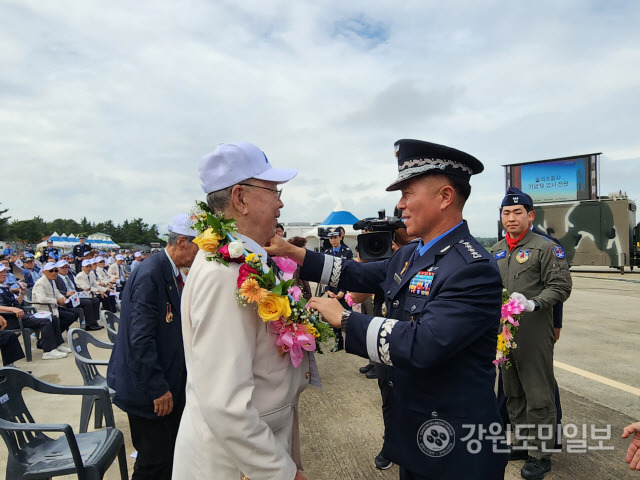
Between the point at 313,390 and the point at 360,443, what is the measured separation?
165 centimetres

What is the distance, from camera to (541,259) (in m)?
3.59

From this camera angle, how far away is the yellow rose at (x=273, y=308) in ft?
4.75

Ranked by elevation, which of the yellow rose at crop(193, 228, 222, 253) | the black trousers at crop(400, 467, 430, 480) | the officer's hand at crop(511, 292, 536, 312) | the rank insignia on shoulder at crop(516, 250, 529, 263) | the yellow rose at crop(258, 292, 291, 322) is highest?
the yellow rose at crop(193, 228, 222, 253)

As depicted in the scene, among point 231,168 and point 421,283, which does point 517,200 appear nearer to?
point 421,283

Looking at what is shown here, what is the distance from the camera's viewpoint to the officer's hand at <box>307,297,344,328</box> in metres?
1.69

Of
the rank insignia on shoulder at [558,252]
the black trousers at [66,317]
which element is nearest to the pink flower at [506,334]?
the rank insignia on shoulder at [558,252]

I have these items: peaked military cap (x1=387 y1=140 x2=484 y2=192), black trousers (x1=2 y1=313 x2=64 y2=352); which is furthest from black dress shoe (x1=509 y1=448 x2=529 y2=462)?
black trousers (x1=2 y1=313 x2=64 y2=352)

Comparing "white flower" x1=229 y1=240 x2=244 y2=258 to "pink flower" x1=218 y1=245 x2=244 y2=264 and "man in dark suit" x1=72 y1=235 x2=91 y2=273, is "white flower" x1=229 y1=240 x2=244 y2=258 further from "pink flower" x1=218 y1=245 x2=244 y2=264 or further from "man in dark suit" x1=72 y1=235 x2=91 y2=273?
"man in dark suit" x1=72 y1=235 x2=91 y2=273

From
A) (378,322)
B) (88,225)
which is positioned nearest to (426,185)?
(378,322)

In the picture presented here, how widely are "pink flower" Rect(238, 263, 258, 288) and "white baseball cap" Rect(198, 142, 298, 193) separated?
0.38 meters

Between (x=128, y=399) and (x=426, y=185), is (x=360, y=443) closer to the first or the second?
(x=128, y=399)

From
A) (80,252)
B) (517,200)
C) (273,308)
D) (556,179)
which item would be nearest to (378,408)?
(517,200)

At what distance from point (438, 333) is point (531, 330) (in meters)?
2.50

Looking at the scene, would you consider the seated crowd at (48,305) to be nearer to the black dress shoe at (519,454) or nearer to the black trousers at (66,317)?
the black trousers at (66,317)
